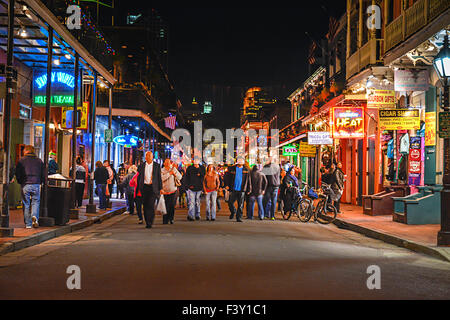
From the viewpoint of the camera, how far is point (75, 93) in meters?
16.3

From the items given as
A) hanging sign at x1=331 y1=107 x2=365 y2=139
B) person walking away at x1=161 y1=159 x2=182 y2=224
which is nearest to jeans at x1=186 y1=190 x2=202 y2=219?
person walking away at x1=161 y1=159 x2=182 y2=224

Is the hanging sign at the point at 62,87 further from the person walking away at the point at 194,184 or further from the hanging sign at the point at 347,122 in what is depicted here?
the hanging sign at the point at 347,122

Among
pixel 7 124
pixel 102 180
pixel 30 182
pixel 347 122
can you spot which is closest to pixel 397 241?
pixel 30 182

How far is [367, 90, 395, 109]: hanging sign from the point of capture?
20453mm

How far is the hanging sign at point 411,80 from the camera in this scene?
56.2 ft

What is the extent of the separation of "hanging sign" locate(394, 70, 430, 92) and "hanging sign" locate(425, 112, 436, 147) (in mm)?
882

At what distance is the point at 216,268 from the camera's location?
8.02m

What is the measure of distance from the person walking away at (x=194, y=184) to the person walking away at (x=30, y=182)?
5.12 m

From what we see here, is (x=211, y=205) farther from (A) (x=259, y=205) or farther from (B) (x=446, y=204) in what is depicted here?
(B) (x=446, y=204)

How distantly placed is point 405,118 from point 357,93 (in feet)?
24.3

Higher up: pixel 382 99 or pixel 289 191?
A: pixel 382 99

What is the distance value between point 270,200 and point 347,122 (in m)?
7.52
